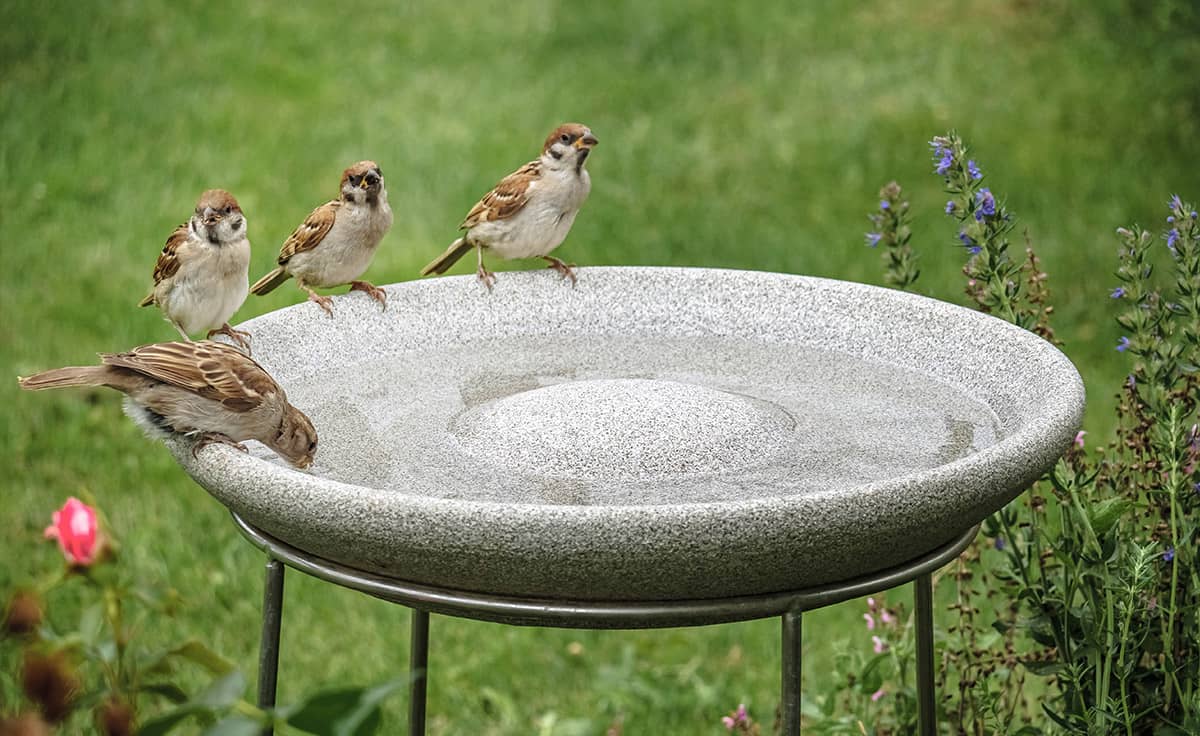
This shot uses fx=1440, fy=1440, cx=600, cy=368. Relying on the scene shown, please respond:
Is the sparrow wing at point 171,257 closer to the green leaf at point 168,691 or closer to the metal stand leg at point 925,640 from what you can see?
the metal stand leg at point 925,640

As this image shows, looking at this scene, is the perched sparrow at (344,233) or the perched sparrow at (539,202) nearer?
the perched sparrow at (344,233)

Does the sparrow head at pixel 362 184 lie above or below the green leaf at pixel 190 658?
above

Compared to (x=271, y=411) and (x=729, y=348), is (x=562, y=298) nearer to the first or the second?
(x=729, y=348)

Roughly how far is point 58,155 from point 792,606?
671 centimetres

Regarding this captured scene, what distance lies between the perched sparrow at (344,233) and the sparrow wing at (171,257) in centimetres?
25

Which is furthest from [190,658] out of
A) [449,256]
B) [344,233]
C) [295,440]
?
[449,256]

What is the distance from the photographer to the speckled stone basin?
6.04 feet

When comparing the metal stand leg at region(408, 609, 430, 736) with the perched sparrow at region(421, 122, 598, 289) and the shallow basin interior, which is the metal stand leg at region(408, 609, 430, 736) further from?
the perched sparrow at region(421, 122, 598, 289)

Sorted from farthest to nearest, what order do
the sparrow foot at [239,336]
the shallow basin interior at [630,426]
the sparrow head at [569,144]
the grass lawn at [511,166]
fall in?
the grass lawn at [511,166]
the sparrow head at [569,144]
the sparrow foot at [239,336]
the shallow basin interior at [630,426]

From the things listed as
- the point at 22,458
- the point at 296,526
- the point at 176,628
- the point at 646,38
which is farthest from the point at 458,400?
Result: the point at 646,38

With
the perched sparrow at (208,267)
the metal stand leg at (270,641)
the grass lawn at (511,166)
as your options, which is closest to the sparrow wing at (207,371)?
the metal stand leg at (270,641)

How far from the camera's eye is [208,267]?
287 centimetres

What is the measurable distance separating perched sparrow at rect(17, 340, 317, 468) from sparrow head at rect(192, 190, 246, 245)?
2.28 feet

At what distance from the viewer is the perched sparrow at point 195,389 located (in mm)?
2156
